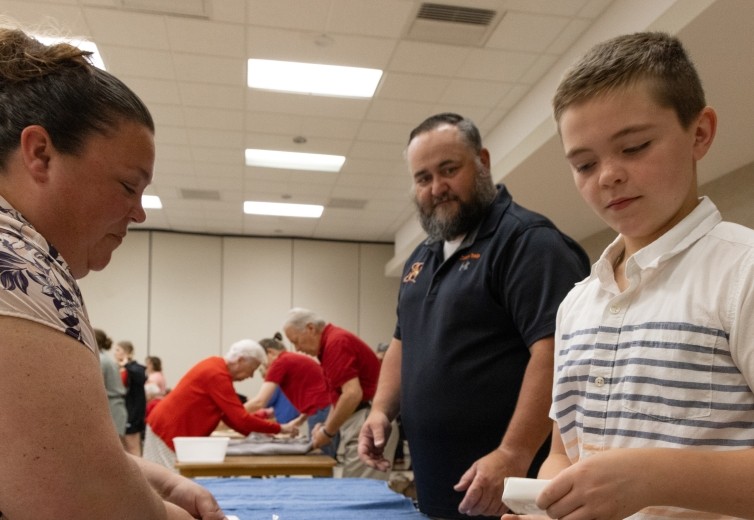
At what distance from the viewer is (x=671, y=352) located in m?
0.74

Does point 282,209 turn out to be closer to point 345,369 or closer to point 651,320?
point 345,369

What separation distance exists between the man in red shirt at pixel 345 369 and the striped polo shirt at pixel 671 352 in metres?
3.17

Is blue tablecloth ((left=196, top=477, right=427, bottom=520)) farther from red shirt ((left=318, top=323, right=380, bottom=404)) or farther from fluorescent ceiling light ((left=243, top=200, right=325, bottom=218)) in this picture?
fluorescent ceiling light ((left=243, top=200, right=325, bottom=218))

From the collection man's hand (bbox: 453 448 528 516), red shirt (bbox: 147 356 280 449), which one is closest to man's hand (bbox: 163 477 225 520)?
man's hand (bbox: 453 448 528 516)

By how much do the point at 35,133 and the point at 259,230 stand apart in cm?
967

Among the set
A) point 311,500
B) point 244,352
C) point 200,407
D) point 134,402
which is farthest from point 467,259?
point 134,402

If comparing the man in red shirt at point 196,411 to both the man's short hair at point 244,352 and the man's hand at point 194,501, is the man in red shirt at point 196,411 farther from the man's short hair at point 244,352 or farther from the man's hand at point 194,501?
the man's hand at point 194,501

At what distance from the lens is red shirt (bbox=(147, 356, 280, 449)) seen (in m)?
3.97

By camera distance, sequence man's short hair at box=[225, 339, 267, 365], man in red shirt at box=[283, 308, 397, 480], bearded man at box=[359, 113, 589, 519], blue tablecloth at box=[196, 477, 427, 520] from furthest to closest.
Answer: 1. man's short hair at box=[225, 339, 267, 365]
2. man in red shirt at box=[283, 308, 397, 480]
3. blue tablecloth at box=[196, 477, 427, 520]
4. bearded man at box=[359, 113, 589, 519]

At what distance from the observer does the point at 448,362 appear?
152 centimetres

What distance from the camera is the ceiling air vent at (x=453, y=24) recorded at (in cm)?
405

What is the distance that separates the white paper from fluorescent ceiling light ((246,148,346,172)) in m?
6.29

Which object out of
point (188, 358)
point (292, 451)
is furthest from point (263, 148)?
point (188, 358)

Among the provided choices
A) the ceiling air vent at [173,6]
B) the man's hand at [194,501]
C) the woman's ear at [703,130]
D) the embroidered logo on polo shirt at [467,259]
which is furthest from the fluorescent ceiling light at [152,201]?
the woman's ear at [703,130]
